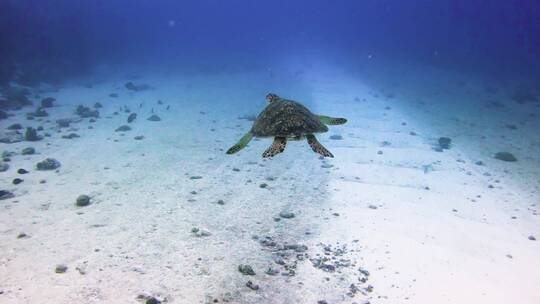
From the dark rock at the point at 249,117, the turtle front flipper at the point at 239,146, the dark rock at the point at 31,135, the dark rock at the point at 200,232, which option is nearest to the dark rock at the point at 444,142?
the dark rock at the point at 249,117

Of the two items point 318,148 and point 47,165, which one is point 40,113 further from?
point 318,148

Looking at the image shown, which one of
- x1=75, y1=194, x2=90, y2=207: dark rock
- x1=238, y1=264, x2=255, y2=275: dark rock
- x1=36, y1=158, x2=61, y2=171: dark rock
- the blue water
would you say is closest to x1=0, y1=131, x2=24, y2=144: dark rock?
the blue water

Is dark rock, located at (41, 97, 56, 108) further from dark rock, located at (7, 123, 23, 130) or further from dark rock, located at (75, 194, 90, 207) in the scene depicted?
dark rock, located at (75, 194, 90, 207)

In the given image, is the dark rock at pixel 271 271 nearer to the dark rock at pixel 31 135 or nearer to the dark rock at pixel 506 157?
the dark rock at pixel 506 157

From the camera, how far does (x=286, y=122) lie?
5.81 metres

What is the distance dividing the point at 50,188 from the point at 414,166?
11.4m

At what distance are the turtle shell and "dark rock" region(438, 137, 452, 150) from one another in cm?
1041

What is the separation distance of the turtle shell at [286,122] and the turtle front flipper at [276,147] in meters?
0.08

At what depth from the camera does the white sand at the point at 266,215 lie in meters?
6.39

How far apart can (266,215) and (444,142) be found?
9.74m

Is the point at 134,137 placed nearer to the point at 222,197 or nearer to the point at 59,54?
the point at 222,197

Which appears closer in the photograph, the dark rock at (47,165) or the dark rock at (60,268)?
the dark rock at (60,268)

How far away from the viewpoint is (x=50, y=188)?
10.3 metres

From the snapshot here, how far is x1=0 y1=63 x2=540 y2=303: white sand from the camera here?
6.39 m
